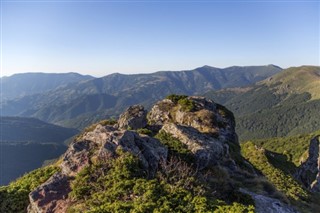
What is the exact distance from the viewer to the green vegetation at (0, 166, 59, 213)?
74.8 feet

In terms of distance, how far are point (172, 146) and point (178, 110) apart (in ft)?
68.6

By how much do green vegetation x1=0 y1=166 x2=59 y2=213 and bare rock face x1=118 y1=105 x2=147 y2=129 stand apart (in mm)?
20940

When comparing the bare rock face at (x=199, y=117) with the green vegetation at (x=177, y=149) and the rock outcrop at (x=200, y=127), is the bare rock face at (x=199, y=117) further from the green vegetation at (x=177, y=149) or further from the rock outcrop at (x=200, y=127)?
the green vegetation at (x=177, y=149)

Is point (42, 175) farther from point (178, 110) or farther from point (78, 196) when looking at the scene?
point (178, 110)

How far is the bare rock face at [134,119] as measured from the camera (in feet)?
158

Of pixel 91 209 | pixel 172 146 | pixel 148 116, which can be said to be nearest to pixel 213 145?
pixel 172 146

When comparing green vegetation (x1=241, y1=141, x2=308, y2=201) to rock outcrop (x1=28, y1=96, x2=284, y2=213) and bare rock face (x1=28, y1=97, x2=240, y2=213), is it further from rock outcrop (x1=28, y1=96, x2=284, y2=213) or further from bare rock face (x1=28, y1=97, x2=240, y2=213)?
bare rock face (x1=28, y1=97, x2=240, y2=213)

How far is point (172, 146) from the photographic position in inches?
1169

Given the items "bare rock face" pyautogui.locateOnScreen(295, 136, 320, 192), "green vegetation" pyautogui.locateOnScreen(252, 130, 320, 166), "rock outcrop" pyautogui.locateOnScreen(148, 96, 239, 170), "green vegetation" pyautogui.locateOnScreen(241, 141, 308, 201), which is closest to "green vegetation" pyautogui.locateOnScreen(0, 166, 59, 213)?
"rock outcrop" pyautogui.locateOnScreen(148, 96, 239, 170)

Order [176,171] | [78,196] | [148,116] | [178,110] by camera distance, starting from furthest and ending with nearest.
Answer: [148,116] < [178,110] < [176,171] < [78,196]

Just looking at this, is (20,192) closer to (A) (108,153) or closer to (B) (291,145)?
(A) (108,153)

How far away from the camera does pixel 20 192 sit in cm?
2420

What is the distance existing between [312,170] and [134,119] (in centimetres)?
8529

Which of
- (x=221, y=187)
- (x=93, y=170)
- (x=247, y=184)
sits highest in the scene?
(x=93, y=170)
